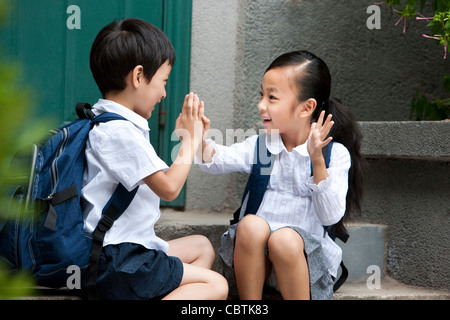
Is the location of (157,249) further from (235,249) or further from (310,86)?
(310,86)

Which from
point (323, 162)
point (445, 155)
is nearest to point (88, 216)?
point (323, 162)

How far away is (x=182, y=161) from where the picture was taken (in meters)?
1.95

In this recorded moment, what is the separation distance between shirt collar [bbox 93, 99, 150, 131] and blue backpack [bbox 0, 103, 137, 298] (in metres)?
0.18

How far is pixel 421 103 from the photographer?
317cm

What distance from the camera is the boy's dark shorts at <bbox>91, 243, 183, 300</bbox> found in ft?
6.00

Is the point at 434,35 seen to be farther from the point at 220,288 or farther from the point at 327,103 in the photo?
the point at 220,288

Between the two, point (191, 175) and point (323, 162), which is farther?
point (191, 175)

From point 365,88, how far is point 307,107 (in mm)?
1207

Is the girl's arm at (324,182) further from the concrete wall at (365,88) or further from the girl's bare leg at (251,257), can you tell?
the concrete wall at (365,88)

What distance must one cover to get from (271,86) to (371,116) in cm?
134

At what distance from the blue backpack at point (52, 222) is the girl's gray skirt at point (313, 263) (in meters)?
0.59

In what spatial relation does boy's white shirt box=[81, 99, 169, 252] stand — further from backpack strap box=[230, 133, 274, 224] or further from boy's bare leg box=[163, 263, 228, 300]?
backpack strap box=[230, 133, 274, 224]

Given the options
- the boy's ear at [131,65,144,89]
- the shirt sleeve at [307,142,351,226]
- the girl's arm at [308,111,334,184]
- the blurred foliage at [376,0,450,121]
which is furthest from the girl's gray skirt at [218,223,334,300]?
the blurred foliage at [376,0,450,121]

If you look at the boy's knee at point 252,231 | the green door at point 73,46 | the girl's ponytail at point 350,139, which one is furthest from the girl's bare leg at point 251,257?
the green door at point 73,46
